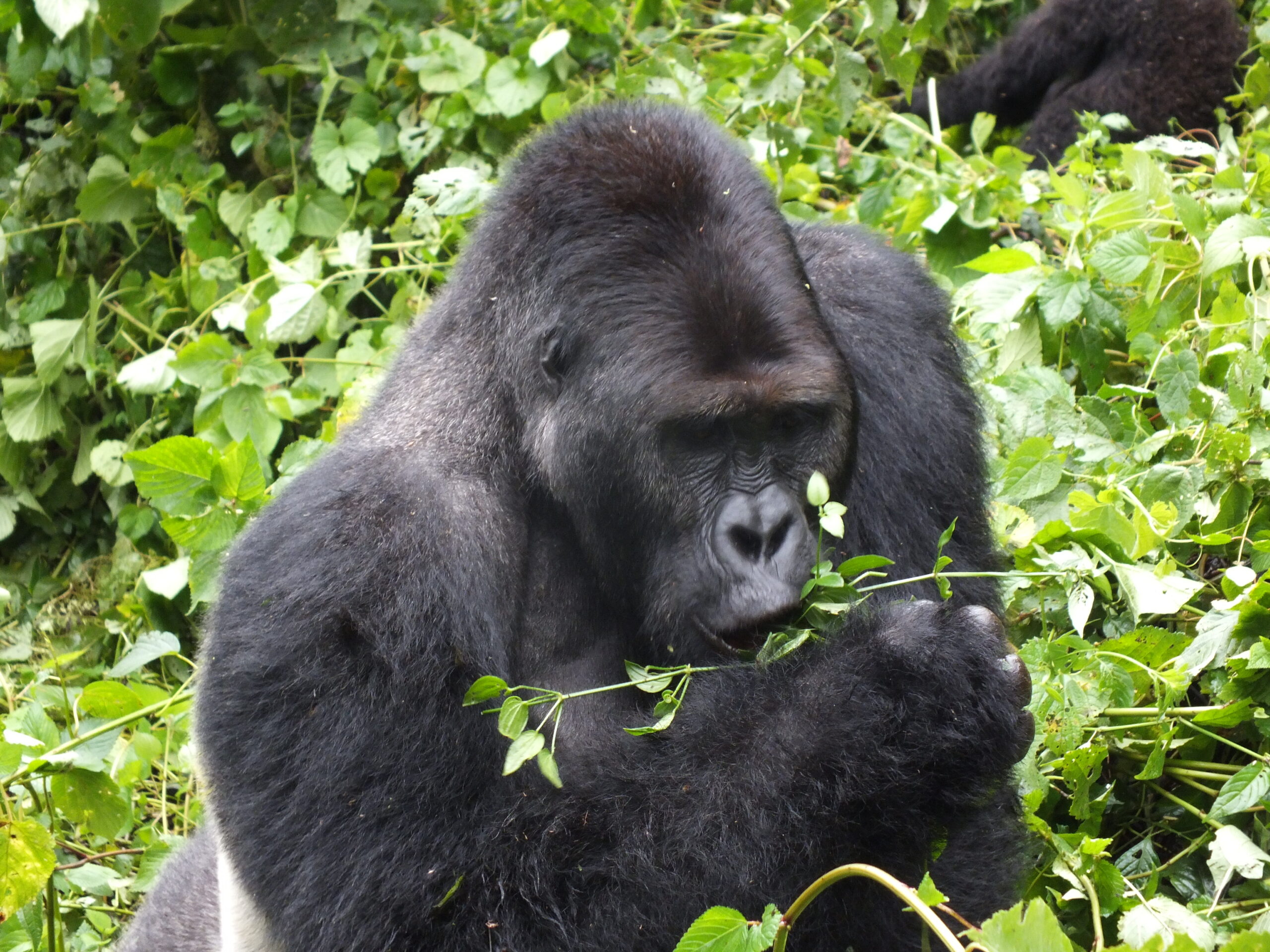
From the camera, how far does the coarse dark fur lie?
5.93 metres

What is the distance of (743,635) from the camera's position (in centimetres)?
246

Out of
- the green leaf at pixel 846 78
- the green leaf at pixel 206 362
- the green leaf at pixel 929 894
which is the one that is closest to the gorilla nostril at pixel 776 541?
the green leaf at pixel 929 894

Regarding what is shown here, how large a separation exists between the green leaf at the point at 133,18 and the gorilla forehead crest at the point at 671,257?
10.0 ft

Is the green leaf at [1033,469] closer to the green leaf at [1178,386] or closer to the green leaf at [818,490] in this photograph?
the green leaf at [1178,386]

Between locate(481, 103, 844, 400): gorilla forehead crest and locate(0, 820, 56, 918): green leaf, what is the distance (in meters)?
1.60

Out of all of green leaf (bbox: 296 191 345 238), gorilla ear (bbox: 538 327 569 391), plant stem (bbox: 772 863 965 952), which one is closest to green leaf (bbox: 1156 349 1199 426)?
gorilla ear (bbox: 538 327 569 391)

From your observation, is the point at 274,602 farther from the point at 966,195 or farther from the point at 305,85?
the point at 305,85

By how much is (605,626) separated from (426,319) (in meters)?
0.83

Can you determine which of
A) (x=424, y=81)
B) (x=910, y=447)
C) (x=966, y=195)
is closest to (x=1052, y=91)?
(x=966, y=195)

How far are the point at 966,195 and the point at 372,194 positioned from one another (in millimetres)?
2319

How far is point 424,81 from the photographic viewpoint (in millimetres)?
5340

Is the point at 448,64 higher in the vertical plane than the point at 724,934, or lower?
higher

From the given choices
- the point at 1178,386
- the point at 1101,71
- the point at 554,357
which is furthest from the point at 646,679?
the point at 1101,71

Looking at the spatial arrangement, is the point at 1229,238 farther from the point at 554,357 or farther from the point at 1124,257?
the point at 554,357
